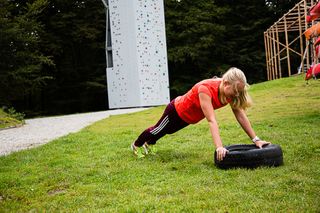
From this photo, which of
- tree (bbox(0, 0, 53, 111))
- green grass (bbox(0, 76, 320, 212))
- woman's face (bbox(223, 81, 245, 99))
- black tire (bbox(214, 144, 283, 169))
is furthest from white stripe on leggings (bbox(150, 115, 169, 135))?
tree (bbox(0, 0, 53, 111))

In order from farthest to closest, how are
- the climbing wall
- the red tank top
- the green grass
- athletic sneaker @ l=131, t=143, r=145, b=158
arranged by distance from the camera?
the climbing wall < athletic sneaker @ l=131, t=143, r=145, b=158 < the red tank top < the green grass

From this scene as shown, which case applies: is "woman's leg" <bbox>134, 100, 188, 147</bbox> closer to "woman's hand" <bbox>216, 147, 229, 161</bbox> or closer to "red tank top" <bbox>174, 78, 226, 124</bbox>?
"red tank top" <bbox>174, 78, 226, 124</bbox>

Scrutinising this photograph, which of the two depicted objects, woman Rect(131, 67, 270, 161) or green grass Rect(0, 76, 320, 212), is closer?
green grass Rect(0, 76, 320, 212)

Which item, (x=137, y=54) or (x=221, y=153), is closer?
(x=221, y=153)

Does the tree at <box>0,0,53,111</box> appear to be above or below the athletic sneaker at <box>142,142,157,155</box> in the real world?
above

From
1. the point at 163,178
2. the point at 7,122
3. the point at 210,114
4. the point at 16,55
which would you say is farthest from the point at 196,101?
the point at 16,55

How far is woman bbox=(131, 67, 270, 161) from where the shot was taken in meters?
4.16

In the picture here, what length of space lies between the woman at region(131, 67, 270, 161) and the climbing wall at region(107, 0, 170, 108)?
1500 cm

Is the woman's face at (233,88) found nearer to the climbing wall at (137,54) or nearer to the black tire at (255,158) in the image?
the black tire at (255,158)

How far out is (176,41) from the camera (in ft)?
90.4

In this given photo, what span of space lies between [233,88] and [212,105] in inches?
14.3

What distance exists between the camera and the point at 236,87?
4164 mm

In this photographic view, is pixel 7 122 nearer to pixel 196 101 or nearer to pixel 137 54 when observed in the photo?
pixel 137 54

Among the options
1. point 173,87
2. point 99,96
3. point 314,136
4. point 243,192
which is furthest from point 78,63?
point 243,192
